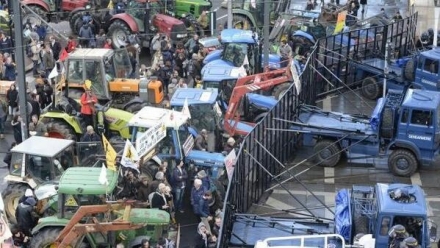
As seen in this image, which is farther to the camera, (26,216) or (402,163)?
(402,163)

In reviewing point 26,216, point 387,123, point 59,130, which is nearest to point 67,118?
point 59,130

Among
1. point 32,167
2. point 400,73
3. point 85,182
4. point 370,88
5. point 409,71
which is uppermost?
point 409,71

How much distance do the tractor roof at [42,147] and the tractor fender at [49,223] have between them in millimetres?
1806

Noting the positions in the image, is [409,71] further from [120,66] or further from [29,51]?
[29,51]

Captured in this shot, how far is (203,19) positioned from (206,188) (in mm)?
14193

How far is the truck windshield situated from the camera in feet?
66.7

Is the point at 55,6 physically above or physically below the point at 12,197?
above

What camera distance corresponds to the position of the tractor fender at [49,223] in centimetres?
1544

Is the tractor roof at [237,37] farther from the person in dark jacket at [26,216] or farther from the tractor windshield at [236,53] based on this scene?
the person in dark jacket at [26,216]

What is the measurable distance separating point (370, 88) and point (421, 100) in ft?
20.1

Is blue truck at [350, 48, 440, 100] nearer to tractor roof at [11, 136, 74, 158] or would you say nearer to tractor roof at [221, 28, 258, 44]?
tractor roof at [221, 28, 258, 44]

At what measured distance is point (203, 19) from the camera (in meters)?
30.7

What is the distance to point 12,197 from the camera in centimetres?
1747

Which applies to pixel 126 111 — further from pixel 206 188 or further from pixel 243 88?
pixel 206 188
